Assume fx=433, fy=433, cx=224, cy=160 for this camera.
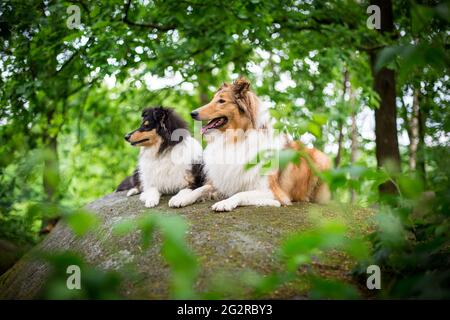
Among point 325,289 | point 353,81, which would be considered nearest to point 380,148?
point 353,81

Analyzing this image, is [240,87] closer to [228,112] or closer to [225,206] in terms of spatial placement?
[228,112]

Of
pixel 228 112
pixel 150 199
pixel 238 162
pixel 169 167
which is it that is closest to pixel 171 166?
pixel 169 167

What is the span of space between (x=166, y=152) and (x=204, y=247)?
2.33 m

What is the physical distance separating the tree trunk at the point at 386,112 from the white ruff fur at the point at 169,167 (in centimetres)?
337

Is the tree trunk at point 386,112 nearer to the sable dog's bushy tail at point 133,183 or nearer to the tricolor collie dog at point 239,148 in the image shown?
the tricolor collie dog at point 239,148

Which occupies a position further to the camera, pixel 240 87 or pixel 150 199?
pixel 150 199

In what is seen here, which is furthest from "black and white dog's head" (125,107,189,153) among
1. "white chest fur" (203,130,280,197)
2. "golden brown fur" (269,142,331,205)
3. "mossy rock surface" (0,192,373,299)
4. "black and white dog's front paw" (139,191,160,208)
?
"golden brown fur" (269,142,331,205)

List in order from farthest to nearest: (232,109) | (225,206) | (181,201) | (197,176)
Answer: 1. (197,176)
2. (232,109)
3. (181,201)
4. (225,206)

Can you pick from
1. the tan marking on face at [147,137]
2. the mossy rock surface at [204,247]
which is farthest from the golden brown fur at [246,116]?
the tan marking on face at [147,137]

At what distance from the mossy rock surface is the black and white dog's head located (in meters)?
0.91

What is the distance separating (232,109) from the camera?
461 cm

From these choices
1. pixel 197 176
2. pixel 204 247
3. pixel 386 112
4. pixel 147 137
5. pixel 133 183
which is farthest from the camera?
pixel 386 112
